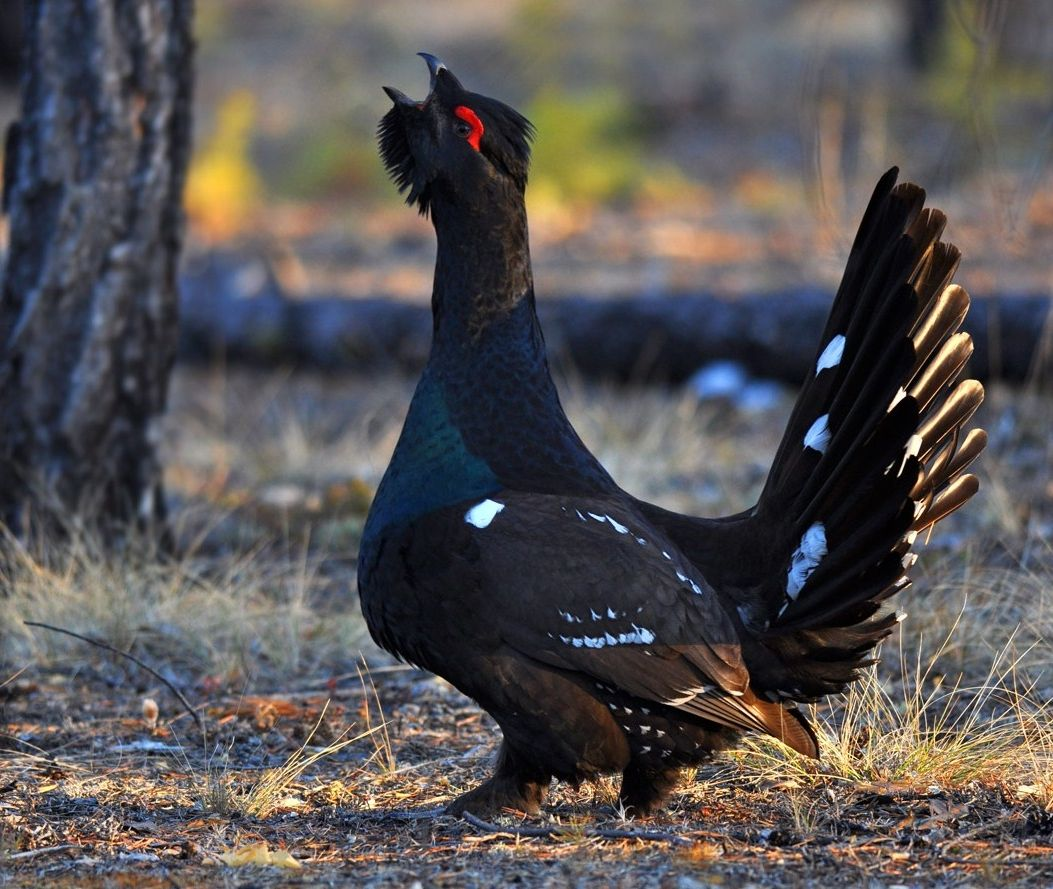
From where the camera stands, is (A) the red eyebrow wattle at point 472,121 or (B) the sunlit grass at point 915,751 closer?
(B) the sunlit grass at point 915,751

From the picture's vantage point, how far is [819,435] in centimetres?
465

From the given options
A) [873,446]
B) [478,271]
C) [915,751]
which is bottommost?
[915,751]

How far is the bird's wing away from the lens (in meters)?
4.29

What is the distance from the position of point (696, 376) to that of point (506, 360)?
242 inches

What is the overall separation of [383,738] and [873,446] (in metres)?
2.12

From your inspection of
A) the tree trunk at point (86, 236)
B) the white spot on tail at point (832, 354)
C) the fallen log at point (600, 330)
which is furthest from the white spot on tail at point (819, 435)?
the fallen log at point (600, 330)

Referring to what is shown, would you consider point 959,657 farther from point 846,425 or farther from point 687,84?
point 687,84

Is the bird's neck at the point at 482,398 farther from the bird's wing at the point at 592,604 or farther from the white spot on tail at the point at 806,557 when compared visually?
the white spot on tail at the point at 806,557

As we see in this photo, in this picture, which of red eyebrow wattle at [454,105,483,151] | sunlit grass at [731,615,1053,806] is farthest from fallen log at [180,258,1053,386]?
red eyebrow wattle at [454,105,483,151]

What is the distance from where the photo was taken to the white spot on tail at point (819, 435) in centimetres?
464

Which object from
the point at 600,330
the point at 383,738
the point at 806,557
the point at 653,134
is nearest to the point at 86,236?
the point at 383,738

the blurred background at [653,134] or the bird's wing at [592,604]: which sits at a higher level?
the blurred background at [653,134]

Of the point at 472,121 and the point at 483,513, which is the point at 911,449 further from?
the point at 472,121

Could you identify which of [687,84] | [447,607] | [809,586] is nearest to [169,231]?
[447,607]
